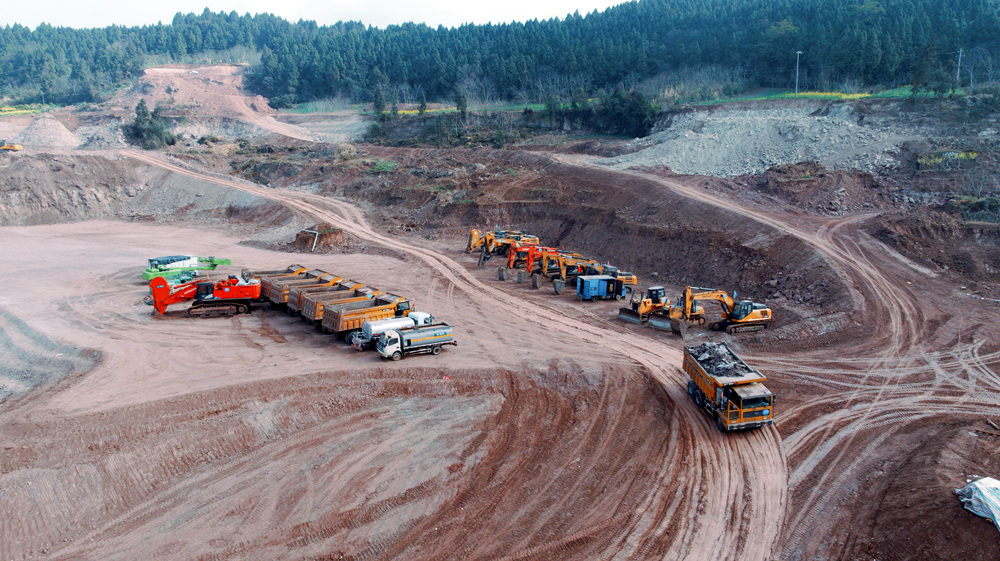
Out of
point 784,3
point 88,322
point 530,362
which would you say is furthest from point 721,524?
point 784,3

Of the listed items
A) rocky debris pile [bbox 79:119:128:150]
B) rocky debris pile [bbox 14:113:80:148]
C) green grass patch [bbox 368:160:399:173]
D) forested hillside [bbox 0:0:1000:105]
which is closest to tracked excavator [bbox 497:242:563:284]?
green grass patch [bbox 368:160:399:173]

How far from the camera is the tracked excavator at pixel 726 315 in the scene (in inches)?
987

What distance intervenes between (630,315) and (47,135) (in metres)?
85.3

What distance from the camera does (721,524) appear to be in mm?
13227

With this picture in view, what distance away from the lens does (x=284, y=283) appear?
94.4 ft

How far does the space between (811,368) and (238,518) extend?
19.3m

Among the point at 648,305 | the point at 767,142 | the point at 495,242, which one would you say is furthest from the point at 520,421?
the point at 767,142

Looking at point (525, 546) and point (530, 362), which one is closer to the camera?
point (525, 546)

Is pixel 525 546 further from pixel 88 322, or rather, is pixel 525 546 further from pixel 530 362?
pixel 88 322

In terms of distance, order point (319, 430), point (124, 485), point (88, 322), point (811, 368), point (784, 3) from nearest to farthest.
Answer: point (124, 485), point (319, 430), point (811, 368), point (88, 322), point (784, 3)

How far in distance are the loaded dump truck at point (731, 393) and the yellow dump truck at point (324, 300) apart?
580 inches

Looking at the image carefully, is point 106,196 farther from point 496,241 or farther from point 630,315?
point 630,315

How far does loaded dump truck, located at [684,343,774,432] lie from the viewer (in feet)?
53.6

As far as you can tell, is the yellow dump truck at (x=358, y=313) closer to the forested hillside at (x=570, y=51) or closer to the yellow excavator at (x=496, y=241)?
the yellow excavator at (x=496, y=241)
